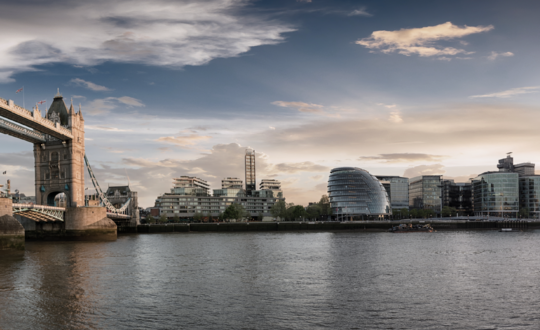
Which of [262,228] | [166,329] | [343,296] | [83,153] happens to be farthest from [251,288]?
[262,228]

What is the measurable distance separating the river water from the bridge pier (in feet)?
9.85

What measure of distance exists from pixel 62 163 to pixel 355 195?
131509 mm

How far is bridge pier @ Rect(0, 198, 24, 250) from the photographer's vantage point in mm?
48844

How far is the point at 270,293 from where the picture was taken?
28.0 metres

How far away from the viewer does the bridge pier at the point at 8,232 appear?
48.8m

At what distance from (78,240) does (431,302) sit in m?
69.1

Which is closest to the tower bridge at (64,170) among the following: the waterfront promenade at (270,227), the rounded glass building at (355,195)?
the waterfront promenade at (270,227)

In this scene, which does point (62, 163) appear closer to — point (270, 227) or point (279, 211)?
point (270, 227)

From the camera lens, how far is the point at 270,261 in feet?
148

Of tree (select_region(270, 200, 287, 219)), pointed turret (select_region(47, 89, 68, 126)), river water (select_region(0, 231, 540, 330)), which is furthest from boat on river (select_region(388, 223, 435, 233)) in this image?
pointed turret (select_region(47, 89, 68, 126))

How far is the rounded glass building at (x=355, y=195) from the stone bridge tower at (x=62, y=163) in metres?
123

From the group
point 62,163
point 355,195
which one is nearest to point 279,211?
point 355,195

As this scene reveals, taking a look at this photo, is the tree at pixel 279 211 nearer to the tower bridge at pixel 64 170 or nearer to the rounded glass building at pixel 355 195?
the rounded glass building at pixel 355 195

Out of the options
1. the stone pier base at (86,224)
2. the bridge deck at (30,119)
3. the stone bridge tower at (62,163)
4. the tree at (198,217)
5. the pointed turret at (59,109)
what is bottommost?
the tree at (198,217)
